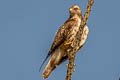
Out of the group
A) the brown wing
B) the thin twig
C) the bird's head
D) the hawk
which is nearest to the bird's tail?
the hawk

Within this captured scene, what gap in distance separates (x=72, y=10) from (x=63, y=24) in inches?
21.2

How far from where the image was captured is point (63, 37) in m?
10.9

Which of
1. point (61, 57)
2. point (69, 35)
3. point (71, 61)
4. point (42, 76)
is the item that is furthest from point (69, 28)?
point (71, 61)

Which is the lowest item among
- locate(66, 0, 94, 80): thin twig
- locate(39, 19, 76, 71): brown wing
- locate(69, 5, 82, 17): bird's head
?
locate(66, 0, 94, 80): thin twig

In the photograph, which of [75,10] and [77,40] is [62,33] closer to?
[75,10]

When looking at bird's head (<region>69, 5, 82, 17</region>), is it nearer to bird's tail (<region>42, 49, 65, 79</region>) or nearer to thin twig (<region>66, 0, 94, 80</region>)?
Result: bird's tail (<region>42, 49, 65, 79</region>)

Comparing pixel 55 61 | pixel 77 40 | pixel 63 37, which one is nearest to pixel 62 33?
pixel 63 37

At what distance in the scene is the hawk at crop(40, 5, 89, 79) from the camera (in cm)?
1015

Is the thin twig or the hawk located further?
the hawk

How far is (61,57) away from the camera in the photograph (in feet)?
34.1

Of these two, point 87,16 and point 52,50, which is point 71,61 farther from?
point 52,50

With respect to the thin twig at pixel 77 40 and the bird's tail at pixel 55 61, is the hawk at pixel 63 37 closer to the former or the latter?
the bird's tail at pixel 55 61

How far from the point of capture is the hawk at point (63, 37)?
10.1 m

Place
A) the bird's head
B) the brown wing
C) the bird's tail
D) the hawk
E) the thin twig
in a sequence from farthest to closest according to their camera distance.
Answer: the bird's head < the brown wing < the hawk < the bird's tail < the thin twig
